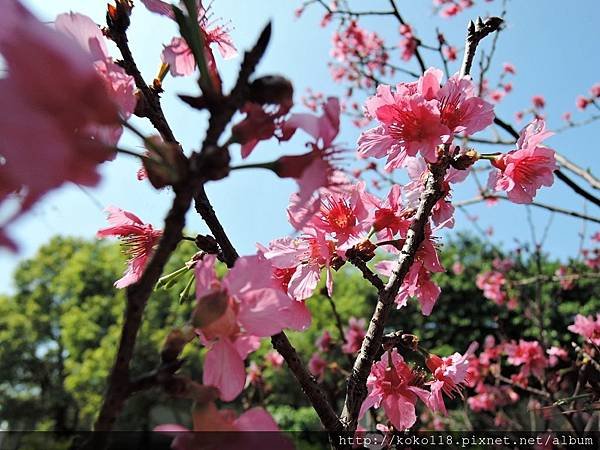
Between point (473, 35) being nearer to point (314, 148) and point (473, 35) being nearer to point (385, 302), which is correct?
point (385, 302)

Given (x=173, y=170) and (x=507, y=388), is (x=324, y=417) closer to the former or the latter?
(x=173, y=170)

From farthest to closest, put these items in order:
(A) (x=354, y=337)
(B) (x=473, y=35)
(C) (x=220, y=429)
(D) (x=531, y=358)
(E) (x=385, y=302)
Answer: (D) (x=531, y=358) → (A) (x=354, y=337) → (B) (x=473, y=35) → (E) (x=385, y=302) → (C) (x=220, y=429)

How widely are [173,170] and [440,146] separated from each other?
2.52ft

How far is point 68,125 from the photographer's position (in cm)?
37

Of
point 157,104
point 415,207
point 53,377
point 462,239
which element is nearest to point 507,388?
point 415,207

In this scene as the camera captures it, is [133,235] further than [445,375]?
No

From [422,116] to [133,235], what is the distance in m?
0.62

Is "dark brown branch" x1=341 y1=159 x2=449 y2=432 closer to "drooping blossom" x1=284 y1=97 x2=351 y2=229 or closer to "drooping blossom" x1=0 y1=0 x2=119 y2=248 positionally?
"drooping blossom" x1=284 y1=97 x2=351 y2=229

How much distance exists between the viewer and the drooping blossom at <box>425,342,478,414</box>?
102cm

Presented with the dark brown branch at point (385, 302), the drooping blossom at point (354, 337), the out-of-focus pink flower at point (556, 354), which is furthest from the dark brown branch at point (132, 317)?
the out-of-focus pink flower at point (556, 354)

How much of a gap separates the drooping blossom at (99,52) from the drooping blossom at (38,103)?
0.18 m

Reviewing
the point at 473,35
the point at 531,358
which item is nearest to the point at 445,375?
the point at 473,35

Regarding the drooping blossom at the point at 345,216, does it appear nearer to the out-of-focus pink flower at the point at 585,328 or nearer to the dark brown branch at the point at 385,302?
the dark brown branch at the point at 385,302

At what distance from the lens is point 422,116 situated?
101cm
